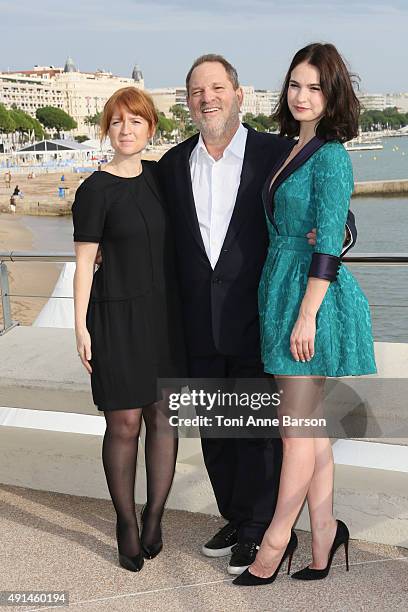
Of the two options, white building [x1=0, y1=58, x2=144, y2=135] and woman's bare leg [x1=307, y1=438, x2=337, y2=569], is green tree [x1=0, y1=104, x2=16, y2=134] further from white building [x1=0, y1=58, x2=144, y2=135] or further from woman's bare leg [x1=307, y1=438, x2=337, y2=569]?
woman's bare leg [x1=307, y1=438, x2=337, y2=569]

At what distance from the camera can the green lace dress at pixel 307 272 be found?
6.42ft

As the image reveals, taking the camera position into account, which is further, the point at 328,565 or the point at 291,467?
the point at 328,565

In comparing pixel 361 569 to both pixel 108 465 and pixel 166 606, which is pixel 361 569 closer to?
pixel 166 606

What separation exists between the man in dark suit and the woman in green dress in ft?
0.49

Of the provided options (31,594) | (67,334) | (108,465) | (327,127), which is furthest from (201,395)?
(67,334)

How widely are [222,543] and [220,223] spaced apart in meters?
1.02

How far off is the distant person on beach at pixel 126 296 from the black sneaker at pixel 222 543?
0.22m

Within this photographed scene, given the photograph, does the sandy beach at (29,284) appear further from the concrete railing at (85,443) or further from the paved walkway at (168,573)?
the paved walkway at (168,573)

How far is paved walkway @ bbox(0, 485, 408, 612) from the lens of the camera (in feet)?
7.34

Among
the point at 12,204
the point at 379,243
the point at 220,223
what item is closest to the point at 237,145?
the point at 220,223

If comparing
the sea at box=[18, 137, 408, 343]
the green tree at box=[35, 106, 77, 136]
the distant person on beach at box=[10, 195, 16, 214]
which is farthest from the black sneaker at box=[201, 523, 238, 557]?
the green tree at box=[35, 106, 77, 136]

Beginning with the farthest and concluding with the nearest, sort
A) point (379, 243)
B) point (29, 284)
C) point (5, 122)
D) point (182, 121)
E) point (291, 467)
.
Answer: point (182, 121) < point (5, 122) < point (379, 243) < point (29, 284) < point (291, 467)

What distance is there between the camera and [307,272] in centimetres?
205

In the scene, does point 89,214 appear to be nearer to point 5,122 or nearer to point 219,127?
point 219,127
